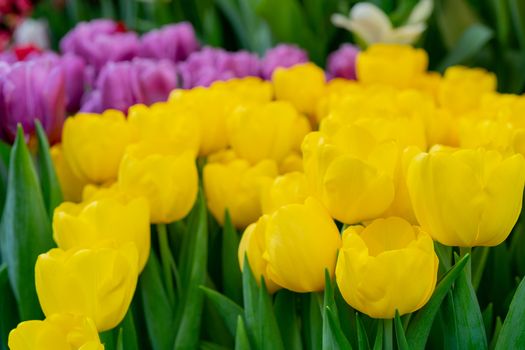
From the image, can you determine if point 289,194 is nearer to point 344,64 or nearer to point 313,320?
point 313,320

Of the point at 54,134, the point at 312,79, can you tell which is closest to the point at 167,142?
the point at 54,134

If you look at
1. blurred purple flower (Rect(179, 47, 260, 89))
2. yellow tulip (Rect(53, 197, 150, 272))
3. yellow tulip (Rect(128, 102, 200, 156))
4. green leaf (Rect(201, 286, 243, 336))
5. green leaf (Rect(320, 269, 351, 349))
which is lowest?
green leaf (Rect(201, 286, 243, 336))

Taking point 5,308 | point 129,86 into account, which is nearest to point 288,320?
point 5,308

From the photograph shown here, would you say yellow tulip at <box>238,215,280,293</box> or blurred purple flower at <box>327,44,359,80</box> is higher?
yellow tulip at <box>238,215,280,293</box>

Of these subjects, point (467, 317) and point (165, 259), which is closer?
point (467, 317)

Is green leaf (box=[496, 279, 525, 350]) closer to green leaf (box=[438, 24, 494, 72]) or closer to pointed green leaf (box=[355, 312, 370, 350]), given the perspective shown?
pointed green leaf (box=[355, 312, 370, 350])

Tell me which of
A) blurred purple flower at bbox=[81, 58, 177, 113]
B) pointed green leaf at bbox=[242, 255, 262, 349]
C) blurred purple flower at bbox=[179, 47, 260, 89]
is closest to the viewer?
pointed green leaf at bbox=[242, 255, 262, 349]

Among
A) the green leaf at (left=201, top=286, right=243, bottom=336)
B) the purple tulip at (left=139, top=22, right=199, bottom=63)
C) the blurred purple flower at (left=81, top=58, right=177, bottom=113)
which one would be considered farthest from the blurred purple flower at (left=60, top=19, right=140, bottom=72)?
the green leaf at (left=201, top=286, right=243, bottom=336)
